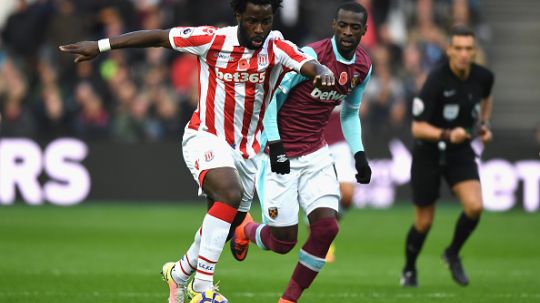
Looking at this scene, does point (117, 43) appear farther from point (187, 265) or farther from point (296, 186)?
point (296, 186)

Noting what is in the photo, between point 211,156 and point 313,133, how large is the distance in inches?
51.6

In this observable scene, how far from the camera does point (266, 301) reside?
30.1ft

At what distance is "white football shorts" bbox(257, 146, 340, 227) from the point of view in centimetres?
876

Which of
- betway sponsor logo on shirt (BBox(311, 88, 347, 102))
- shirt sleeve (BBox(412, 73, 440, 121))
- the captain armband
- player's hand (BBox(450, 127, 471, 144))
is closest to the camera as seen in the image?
A: betway sponsor logo on shirt (BBox(311, 88, 347, 102))

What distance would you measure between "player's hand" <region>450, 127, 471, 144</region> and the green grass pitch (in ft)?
4.52

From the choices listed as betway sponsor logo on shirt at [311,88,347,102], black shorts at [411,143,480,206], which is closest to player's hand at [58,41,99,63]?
betway sponsor logo on shirt at [311,88,347,102]

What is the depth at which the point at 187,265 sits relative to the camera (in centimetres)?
840

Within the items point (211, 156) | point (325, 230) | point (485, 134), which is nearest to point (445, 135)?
point (485, 134)

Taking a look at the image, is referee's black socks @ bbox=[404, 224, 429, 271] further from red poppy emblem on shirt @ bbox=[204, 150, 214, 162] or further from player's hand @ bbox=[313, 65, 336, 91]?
player's hand @ bbox=[313, 65, 336, 91]

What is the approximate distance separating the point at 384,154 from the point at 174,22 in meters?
5.16

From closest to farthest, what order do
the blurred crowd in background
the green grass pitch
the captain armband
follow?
1. the green grass pitch
2. the captain armband
3. the blurred crowd in background

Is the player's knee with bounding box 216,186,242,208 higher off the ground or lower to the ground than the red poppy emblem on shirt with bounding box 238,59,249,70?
lower

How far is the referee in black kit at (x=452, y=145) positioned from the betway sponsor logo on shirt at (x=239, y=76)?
284cm

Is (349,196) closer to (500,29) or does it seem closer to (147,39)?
(147,39)
